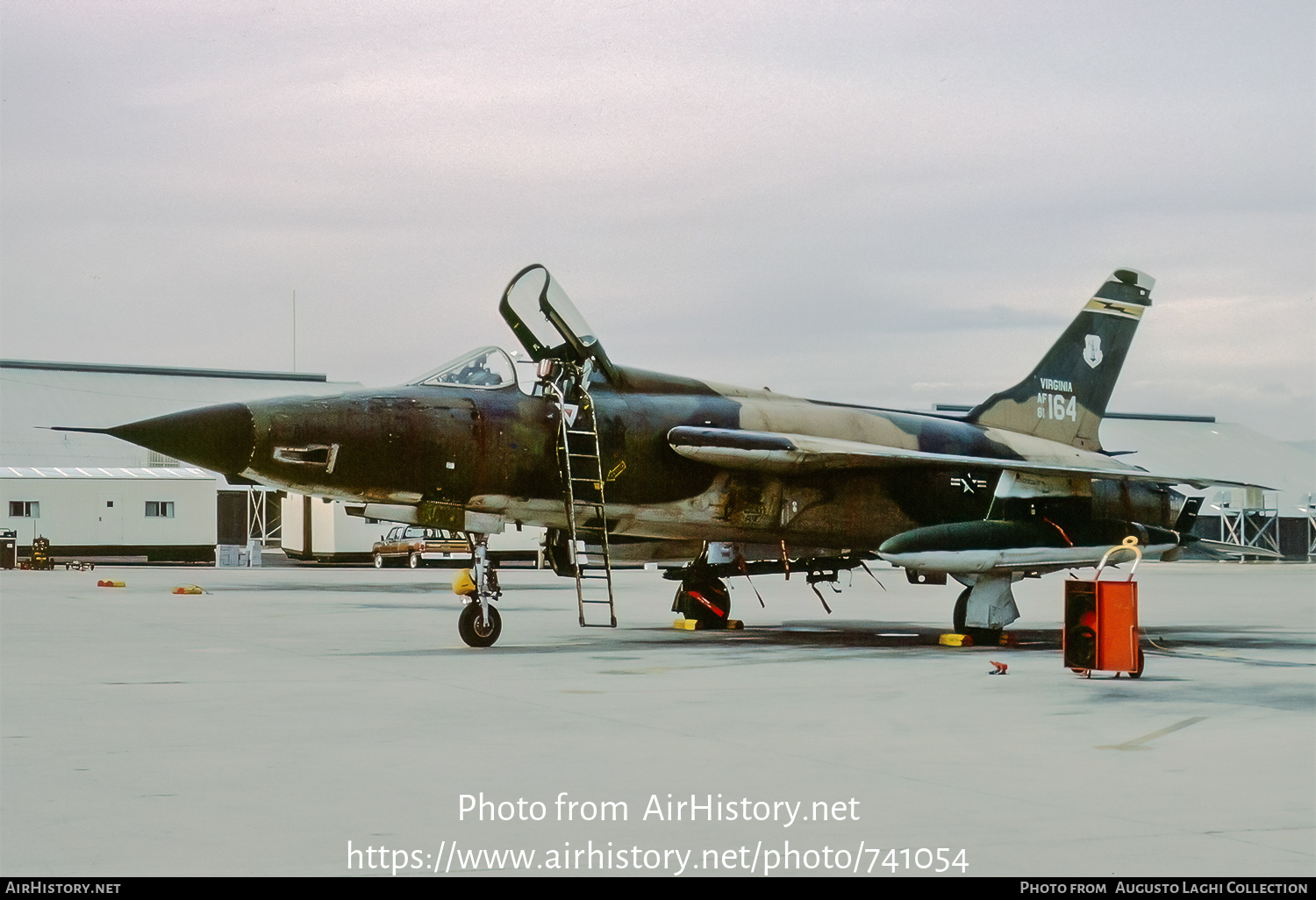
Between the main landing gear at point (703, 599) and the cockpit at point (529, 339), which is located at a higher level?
the cockpit at point (529, 339)

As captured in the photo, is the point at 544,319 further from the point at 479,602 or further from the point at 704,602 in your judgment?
the point at 704,602

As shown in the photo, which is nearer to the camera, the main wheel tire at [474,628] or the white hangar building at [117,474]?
the main wheel tire at [474,628]

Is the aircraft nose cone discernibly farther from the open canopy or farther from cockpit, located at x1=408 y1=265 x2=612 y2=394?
the open canopy

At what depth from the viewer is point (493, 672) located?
1199 centimetres

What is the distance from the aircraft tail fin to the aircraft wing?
319cm

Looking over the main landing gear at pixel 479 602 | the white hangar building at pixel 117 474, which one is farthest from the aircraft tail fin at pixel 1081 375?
the white hangar building at pixel 117 474

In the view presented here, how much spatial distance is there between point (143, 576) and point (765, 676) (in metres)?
25.9

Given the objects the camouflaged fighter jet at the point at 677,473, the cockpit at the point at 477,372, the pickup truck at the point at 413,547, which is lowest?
the pickup truck at the point at 413,547

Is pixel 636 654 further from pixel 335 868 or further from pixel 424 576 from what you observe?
pixel 424 576

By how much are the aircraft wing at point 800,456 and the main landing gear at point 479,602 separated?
8.02 ft

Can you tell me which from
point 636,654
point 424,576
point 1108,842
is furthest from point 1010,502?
point 424,576

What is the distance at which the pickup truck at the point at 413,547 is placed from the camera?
44.2 metres

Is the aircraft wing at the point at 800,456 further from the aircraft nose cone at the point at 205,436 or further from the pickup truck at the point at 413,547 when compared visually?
the pickup truck at the point at 413,547

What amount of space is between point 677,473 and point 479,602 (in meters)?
2.59
